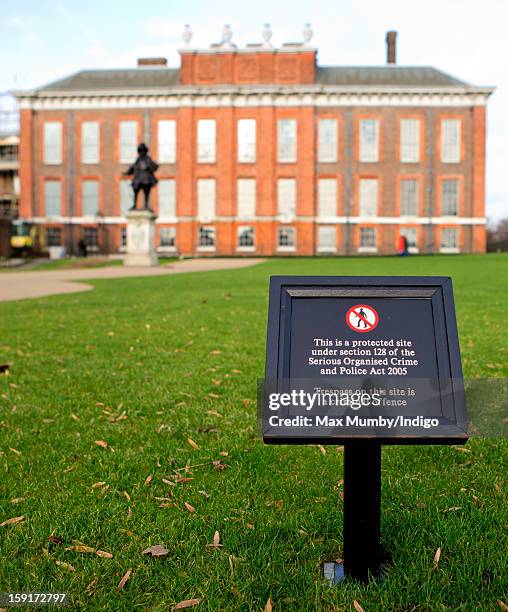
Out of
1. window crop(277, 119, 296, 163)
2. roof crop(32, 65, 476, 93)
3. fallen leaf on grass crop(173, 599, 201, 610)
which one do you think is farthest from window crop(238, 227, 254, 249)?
fallen leaf on grass crop(173, 599, 201, 610)

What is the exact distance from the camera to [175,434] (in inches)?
172

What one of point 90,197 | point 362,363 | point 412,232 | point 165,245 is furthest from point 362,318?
point 90,197

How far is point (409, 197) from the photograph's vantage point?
47.5m

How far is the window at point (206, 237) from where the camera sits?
1860 inches

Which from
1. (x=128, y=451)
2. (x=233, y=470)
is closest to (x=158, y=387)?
(x=128, y=451)

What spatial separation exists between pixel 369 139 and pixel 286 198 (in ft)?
24.5

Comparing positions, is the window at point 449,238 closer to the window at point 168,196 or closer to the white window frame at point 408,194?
the white window frame at point 408,194

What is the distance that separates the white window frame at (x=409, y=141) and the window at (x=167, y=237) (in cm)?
1784

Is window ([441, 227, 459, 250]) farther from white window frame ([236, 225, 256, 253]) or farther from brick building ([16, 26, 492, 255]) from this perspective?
white window frame ([236, 225, 256, 253])

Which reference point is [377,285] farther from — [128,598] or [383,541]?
[128,598]

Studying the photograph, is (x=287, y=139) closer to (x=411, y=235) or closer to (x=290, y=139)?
(x=290, y=139)

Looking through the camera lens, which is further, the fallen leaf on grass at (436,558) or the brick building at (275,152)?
the brick building at (275,152)

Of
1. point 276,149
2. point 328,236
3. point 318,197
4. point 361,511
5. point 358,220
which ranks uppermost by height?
point 276,149

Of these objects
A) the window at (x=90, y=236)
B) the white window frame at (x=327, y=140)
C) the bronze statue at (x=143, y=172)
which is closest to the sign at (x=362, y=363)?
the bronze statue at (x=143, y=172)
